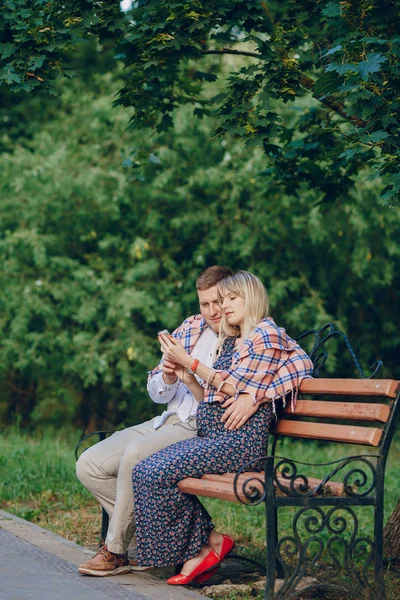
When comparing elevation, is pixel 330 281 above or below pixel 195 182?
below

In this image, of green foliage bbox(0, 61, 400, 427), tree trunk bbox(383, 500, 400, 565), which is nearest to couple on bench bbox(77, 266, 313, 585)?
tree trunk bbox(383, 500, 400, 565)

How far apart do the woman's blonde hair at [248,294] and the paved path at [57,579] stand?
1.34 metres

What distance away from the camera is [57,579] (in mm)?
4477

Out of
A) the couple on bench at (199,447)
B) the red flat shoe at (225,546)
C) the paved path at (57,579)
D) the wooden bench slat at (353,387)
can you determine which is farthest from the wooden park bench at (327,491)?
the paved path at (57,579)

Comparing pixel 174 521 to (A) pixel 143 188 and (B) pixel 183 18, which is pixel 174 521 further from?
(A) pixel 143 188

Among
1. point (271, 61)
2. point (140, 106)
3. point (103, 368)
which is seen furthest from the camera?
point (103, 368)

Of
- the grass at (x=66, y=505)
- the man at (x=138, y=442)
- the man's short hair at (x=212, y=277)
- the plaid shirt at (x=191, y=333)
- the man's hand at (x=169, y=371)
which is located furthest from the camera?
the grass at (x=66, y=505)

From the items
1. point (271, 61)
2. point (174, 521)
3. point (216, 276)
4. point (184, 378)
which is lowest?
point (174, 521)

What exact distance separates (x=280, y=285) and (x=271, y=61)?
746 cm

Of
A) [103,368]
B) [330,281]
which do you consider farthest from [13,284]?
[330,281]

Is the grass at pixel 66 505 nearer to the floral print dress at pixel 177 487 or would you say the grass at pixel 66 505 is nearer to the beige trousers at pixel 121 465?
the beige trousers at pixel 121 465

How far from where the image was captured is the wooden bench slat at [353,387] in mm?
4168

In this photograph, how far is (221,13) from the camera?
5.33 meters

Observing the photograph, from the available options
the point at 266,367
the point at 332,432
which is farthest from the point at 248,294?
the point at 332,432
